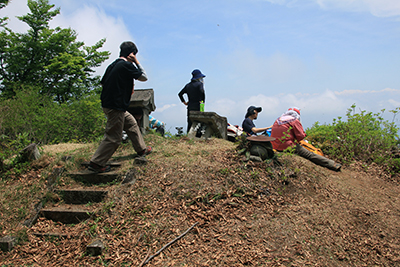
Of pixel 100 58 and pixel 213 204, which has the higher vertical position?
pixel 100 58

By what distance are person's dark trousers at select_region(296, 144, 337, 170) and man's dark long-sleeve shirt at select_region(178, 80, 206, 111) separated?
11.1ft

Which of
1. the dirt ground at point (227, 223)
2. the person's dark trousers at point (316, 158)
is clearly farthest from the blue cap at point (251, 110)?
the dirt ground at point (227, 223)

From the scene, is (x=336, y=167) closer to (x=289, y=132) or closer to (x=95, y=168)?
(x=289, y=132)

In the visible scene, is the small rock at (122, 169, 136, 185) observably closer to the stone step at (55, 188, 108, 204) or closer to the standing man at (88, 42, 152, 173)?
the stone step at (55, 188, 108, 204)

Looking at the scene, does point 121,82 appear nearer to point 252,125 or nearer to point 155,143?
point 155,143

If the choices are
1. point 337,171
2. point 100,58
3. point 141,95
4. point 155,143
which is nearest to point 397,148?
point 337,171

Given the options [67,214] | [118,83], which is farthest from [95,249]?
[118,83]

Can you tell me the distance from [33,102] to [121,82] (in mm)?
7807

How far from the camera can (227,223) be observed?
3.82 meters

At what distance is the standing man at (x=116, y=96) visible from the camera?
16.0 ft

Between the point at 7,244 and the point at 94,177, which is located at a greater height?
the point at 94,177

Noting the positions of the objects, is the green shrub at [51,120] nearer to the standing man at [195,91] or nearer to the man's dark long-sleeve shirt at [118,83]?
the standing man at [195,91]

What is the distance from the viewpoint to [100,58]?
20.5m

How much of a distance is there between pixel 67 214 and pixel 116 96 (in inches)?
83.3
